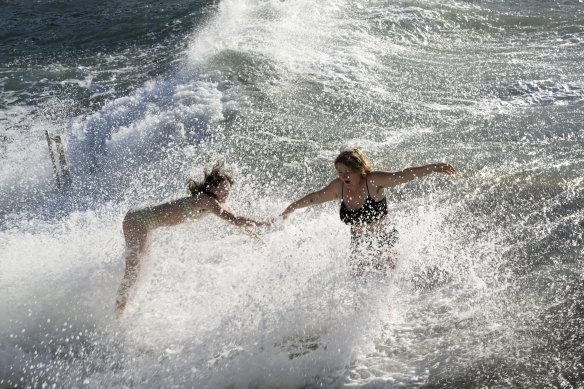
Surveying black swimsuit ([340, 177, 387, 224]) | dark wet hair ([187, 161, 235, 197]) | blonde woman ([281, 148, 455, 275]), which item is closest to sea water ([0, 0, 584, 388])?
blonde woman ([281, 148, 455, 275])

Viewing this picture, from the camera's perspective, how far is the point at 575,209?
6.50 metres

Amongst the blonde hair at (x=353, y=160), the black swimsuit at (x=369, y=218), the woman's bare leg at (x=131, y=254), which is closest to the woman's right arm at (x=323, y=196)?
the black swimsuit at (x=369, y=218)

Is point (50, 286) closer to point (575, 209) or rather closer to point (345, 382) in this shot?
point (345, 382)

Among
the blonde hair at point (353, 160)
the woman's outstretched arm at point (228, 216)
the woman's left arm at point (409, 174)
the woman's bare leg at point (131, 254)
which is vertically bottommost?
the woman's bare leg at point (131, 254)

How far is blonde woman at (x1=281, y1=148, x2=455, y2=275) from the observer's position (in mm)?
4680

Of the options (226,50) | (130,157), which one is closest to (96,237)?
(130,157)

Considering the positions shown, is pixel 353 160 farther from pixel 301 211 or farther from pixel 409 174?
pixel 301 211

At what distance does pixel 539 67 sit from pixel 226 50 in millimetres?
7487

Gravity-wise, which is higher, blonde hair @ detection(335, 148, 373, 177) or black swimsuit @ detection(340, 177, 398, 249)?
blonde hair @ detection(335, 148, 373, 177)

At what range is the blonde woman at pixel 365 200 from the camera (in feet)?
15.4

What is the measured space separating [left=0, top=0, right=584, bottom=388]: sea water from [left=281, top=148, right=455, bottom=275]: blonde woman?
24 centimetres

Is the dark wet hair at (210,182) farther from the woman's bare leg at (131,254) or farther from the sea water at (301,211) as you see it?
the sea water at (301,211)

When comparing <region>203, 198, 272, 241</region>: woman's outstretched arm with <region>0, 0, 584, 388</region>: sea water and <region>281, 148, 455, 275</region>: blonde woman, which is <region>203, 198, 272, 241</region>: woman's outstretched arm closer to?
<region>281, 148, 455, 275</region>: blonde woman

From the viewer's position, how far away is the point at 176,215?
205 inches
